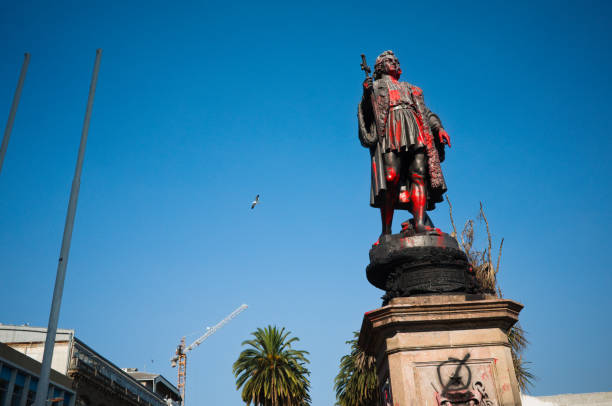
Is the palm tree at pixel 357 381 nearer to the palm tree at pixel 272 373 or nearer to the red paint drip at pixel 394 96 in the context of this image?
the palm tree at pixel 272 373

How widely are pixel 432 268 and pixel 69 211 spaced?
27.4ft

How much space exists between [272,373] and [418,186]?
3232 cm

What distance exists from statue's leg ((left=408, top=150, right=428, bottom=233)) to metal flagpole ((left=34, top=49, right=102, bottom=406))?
702 cm

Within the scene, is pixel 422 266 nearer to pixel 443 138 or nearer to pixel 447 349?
pixel 447 349

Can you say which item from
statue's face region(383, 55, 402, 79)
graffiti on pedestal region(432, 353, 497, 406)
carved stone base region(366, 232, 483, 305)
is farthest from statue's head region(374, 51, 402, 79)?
graffiti on pedestal region(432, 353, 497, 406)

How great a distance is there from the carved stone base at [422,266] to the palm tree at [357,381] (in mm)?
25265

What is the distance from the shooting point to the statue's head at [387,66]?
8109 millimetres

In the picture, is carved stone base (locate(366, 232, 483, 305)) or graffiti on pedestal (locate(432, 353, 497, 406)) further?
carved stone base (locate(366, 232, 483, 305))

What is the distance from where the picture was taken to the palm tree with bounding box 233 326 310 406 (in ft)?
118

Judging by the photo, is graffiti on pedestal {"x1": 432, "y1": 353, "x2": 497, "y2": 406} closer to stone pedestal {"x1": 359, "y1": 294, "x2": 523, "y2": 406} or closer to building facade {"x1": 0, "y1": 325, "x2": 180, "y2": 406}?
stone pedestal {"x1": 359, "y1": 294, "x2": 523, "y2": 406}

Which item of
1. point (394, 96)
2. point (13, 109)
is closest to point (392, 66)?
point (394, 96)

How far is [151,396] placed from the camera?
52.7 meters

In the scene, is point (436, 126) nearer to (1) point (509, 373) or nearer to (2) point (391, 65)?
(2) point (391, 65)

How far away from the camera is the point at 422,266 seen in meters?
6.45
